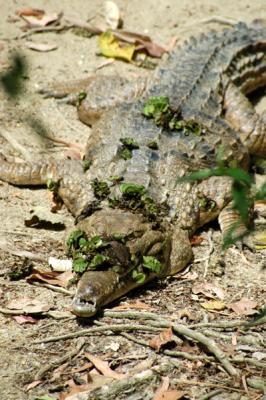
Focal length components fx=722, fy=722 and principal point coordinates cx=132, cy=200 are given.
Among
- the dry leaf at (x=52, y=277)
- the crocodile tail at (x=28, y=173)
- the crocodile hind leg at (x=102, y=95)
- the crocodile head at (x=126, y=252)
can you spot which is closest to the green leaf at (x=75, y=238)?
the crocodile head at (x=126, y=252)

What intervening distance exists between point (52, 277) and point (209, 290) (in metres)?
1.17

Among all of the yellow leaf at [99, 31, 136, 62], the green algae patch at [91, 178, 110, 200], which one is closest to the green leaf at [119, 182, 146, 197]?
the green algae patch at [91, 178, 110, 200]

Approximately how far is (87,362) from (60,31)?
595 centimetres

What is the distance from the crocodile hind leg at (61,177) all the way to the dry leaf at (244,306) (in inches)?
62.4

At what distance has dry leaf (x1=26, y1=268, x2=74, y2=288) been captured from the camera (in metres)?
5.27

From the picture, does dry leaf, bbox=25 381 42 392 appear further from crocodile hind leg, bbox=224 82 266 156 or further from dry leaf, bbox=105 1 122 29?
dry leaf, bbox=105 1 122 29

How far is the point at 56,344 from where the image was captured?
4594mm

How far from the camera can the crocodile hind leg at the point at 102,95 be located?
7.68 metres

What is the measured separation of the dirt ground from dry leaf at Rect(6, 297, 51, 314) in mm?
24

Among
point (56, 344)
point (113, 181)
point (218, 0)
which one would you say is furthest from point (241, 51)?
point (56, 344)

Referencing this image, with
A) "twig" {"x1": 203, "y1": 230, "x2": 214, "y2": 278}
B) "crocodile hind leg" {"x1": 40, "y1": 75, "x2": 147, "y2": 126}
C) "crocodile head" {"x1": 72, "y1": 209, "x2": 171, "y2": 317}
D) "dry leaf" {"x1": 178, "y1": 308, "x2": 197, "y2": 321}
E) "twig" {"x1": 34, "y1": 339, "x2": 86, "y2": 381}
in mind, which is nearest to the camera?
"twig" {"x1": 34, "y1": 339, "x2": 86, "y2": 381}

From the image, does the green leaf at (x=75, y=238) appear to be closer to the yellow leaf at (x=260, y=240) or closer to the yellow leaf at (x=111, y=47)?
the yellow leaf at (x=260, y=240)

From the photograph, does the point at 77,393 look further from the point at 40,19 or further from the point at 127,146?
the point at 40,19

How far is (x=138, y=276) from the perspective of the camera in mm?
5227
